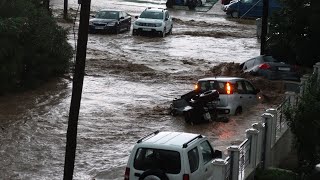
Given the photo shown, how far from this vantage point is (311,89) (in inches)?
566

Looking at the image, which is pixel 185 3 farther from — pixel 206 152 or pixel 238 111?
pixel 206 152

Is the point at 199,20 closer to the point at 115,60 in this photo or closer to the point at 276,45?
the point at 115,60

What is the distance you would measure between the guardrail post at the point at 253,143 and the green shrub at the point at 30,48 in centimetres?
Result: 1131

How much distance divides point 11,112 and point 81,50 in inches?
477

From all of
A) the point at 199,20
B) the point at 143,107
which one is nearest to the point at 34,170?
the point at 143,107

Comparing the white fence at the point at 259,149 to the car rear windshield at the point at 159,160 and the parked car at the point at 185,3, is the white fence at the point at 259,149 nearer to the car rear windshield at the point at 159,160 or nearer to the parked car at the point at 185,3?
the car rear windshield at the point at 159,160

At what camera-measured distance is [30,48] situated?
26.5 m

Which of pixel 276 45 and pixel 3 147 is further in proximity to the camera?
pixel 276 45

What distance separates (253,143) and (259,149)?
0.55 m

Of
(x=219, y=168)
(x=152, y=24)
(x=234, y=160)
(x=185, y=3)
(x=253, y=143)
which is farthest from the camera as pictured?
(x=185, y=3)

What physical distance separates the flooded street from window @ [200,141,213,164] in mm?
3380

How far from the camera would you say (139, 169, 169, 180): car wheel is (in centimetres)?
1200

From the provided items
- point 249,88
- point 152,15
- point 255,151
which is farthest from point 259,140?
point 152,15

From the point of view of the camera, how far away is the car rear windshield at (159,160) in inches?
488
